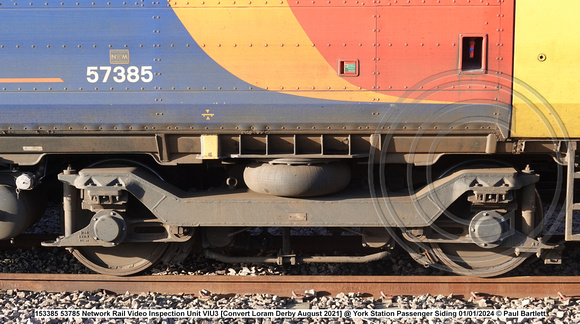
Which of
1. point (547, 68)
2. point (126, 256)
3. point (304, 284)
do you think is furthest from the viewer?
point (126, 256)

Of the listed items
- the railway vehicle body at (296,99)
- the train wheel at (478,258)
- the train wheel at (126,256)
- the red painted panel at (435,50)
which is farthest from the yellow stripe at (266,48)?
the train wheel at (126,256)

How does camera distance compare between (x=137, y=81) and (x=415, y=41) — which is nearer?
(x=415, y=41)

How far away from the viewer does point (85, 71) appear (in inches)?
198

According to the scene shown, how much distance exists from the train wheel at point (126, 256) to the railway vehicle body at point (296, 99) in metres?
0.54

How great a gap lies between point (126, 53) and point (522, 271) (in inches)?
207

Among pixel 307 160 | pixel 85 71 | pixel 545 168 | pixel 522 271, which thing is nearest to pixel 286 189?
pixel 307 160

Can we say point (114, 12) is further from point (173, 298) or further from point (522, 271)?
point (522, 271)

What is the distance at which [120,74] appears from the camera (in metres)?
5.02

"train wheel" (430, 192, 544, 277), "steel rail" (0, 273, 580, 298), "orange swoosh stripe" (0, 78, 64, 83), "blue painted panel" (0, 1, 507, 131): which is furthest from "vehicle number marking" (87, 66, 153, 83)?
"train wheel" (430, 192, 544, 277)

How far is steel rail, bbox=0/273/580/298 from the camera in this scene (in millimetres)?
5621

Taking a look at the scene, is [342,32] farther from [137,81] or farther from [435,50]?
[137,81]

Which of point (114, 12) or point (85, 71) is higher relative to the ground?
point (114, 12)

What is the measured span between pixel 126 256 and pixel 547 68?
194 inches

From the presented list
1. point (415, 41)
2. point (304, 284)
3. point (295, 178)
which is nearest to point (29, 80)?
point (295, 178)
